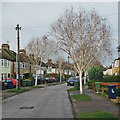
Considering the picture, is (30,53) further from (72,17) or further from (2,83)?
(72,17)

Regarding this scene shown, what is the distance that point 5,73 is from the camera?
48094mm

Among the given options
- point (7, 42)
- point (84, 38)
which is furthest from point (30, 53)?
point (84, 38)

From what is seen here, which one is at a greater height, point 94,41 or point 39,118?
point 94,41

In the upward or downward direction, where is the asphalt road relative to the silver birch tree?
downward

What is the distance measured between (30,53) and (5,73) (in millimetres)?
11908

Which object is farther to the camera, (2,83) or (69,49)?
(2,83)

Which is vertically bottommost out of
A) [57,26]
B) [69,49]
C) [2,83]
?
[2,83]

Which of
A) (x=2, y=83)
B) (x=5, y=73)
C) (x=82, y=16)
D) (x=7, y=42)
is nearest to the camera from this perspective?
(x=82, y=16)

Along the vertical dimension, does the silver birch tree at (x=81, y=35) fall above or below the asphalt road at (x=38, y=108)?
above

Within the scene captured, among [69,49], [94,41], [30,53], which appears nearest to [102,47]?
[94,41]

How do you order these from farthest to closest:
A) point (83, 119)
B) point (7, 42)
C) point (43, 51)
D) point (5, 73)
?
point (7, 42)
point (5, 73)
point (43, 51)
point (83, 119)

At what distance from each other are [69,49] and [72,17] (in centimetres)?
289

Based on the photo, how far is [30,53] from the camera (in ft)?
127

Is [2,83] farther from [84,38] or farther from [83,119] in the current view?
[83,119]
